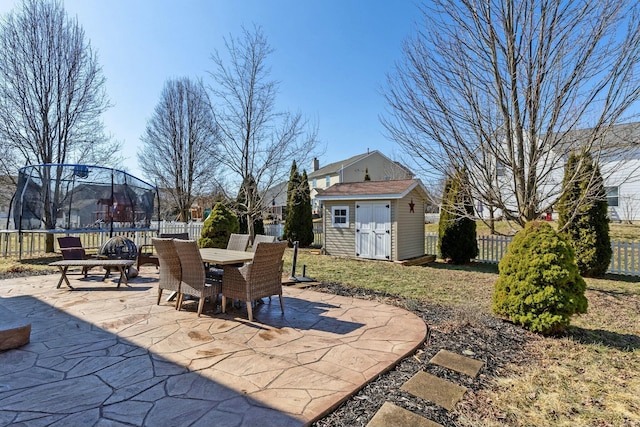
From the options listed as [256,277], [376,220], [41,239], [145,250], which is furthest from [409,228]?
[41,239]

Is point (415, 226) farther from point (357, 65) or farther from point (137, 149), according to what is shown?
point (137, 149)

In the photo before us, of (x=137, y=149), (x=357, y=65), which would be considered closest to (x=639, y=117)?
(x=357, y=65)

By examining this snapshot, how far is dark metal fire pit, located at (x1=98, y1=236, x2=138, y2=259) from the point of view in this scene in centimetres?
741

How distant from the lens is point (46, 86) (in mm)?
9805

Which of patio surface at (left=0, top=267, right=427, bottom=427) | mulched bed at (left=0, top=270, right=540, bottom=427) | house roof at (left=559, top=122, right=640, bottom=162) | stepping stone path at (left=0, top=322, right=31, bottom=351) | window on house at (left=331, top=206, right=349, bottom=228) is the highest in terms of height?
house roof at (left=559, top=122, right=640, bottom=162)

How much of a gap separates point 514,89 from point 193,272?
16.0 ft

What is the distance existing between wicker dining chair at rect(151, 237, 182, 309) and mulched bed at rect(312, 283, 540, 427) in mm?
3055

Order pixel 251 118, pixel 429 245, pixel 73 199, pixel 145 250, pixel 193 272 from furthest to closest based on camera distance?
pixel 429 245 → pixel 251 118 → pixel 145 250 → pixel 73 199 → pixel 193 272

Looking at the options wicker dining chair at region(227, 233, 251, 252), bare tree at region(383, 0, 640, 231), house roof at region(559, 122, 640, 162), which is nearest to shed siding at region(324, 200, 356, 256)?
wicker dining chair at region(227, 233, 251, 252)

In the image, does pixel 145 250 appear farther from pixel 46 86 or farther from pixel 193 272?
pixel 193 272

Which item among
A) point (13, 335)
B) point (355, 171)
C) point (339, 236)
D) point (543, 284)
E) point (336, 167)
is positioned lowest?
point (13, 335)

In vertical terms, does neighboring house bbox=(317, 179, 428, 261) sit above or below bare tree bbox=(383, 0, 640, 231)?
below

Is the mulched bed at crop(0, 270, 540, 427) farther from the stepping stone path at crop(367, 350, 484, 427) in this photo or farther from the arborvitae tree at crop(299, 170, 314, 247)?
the arborvitae tree at crop(299, 170, 314, 247)

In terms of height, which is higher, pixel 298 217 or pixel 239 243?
pixel 298 217
